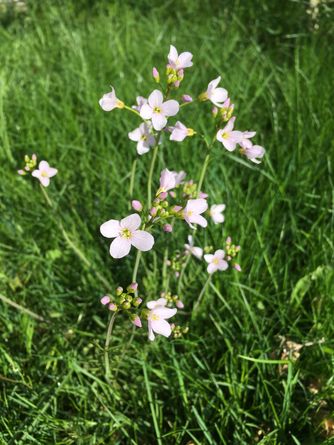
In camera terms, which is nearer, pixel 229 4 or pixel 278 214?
pixel 278 214

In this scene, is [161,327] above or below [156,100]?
below

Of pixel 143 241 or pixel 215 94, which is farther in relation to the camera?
pixel 215 94

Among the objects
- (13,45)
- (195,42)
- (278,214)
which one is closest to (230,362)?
(278,214)

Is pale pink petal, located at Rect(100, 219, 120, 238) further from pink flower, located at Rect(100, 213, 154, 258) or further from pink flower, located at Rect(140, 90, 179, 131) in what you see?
pink flower, located at Rect(140, 90, 179, 131)

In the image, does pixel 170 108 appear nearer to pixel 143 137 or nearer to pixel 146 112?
pixel 146 112

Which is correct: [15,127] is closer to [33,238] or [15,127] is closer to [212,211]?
[33,238]

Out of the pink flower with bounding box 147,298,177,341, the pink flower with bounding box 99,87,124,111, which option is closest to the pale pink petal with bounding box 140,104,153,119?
the pink flower with bounding box 99,87,124,111

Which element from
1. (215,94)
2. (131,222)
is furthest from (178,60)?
(131,222)

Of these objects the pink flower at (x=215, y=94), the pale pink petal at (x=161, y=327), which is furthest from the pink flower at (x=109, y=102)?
the pale pink petal at (x=161, y=327)
